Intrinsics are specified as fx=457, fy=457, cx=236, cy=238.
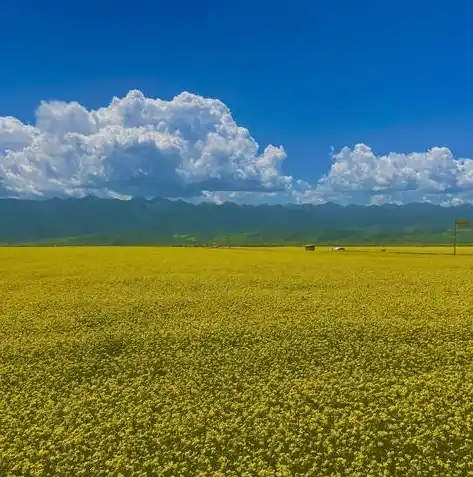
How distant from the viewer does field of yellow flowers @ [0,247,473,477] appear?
1273 centimetres

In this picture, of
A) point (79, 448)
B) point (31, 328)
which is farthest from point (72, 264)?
point (79, 448)

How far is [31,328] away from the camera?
22.6 m

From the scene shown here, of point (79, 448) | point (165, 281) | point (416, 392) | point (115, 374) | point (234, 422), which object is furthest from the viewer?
point (165, 281)

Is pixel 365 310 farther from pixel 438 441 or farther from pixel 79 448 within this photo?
pixel 79 448

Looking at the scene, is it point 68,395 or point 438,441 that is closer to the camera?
point 438,441

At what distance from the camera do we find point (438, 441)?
42.4 feet

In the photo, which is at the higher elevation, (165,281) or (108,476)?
(165,281)

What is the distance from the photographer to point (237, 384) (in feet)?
54.3

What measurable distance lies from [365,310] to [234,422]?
42.6ft

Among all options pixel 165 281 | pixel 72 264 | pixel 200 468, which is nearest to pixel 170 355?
pixel 200 468

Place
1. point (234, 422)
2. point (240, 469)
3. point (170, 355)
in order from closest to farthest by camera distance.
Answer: point (240, 469) < point (234, 422) < point (170, 355)

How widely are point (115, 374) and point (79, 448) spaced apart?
15.1 ft

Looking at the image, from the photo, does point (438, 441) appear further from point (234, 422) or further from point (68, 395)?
point (68, 395)

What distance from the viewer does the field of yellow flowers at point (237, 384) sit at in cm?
1273
